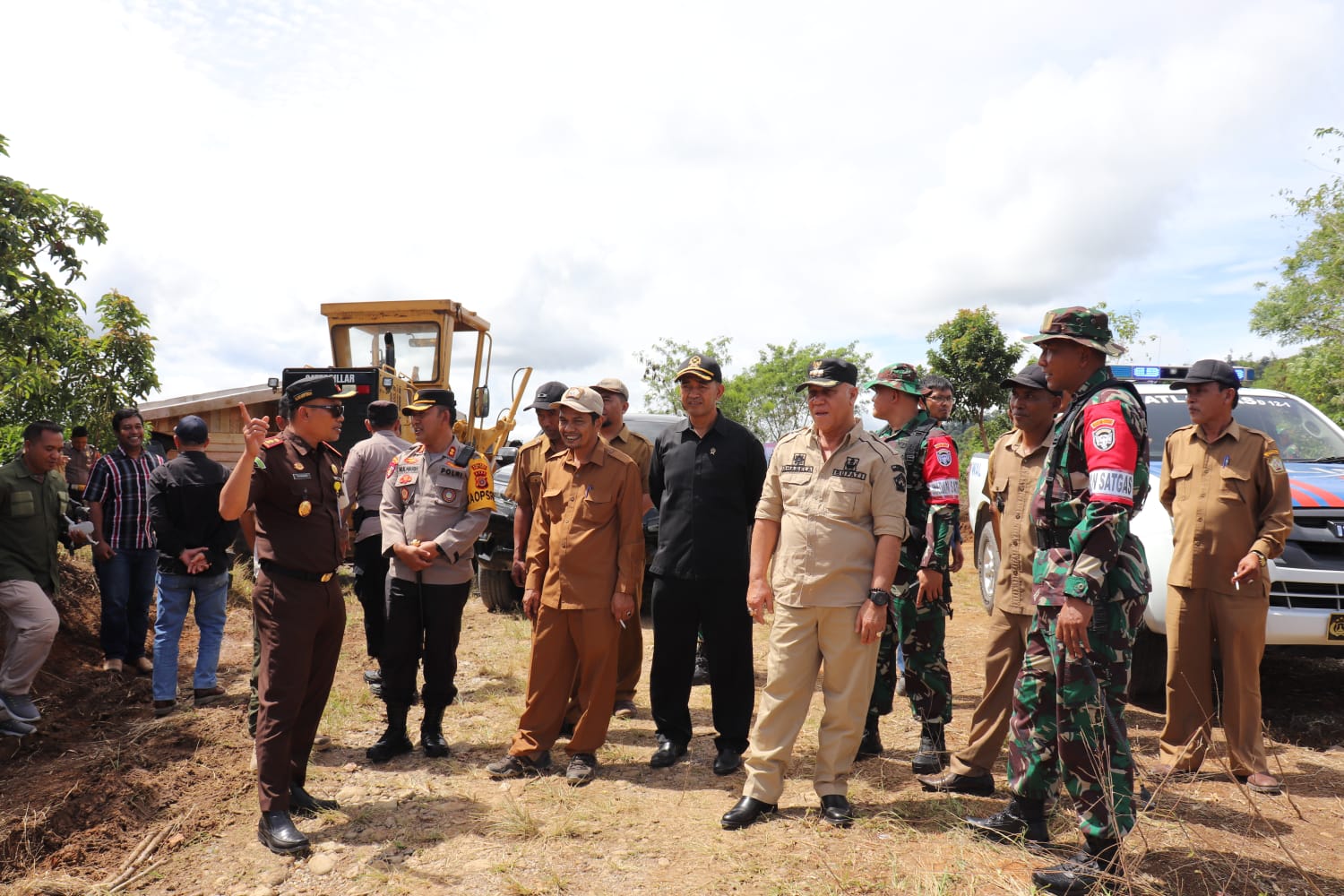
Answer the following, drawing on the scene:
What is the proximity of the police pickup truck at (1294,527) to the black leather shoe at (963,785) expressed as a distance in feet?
5.27

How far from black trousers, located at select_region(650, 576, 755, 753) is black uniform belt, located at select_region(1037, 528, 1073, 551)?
5.22 ft

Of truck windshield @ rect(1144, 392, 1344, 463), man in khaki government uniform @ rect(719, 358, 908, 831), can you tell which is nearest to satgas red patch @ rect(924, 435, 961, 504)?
man in khaki government uniform @ rect(719, 358, 908, 831)

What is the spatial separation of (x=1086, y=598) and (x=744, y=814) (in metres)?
1.69

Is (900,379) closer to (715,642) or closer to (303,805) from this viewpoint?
(715,642)

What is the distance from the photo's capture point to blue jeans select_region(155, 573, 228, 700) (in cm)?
539

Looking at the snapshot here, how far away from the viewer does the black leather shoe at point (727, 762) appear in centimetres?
435

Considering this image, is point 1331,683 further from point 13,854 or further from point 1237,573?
point 13,854

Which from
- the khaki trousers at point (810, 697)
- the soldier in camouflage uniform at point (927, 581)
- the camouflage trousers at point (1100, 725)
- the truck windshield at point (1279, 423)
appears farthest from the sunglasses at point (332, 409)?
the truck windshield at point (1279, 423)

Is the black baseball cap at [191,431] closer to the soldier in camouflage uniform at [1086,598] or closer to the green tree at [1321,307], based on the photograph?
the soldier in camouflage uniform at [1086,598]

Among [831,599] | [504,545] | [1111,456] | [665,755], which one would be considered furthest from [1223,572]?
[504,545]

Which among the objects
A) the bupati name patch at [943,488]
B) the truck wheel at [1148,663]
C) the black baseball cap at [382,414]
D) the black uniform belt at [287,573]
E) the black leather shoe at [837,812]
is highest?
the black baseball cap at [382,414]

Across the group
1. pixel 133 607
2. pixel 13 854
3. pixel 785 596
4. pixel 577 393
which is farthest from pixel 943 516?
pixel 133 607

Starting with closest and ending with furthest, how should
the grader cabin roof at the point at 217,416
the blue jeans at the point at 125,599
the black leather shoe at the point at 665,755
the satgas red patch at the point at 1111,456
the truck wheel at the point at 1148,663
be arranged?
1. the satgas red patch at the point at 1111,456
2. the black leather shoe at the point at 665,755
3. the truck wheel at the point at 1148,663
4. the blue jeans at the point at 125,599
5. the grader cabin roof at the point at 217,416

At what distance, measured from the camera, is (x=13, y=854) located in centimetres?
353
